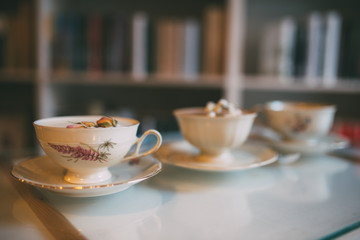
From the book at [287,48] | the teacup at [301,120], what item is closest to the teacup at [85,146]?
the teacup at [301,120]

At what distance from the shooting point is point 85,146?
0.41 m

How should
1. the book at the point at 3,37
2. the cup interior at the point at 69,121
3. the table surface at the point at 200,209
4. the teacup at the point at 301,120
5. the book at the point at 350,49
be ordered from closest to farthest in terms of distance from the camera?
the table surface at the point at 200,209, the cup interior at the point at 69,121, the teacup at the point at 301,120, the book at the point at 350,49, the book at the point at 3,37

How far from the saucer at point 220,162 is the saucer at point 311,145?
6cm

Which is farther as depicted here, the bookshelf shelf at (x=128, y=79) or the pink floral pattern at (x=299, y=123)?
the bookshelf shelf at (x=128, y=79)

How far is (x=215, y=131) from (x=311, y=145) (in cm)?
25

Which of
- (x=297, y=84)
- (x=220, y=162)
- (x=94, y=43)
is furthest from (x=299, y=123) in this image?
(x=94, y=43)

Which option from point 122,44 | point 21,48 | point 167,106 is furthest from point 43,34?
point 167,106

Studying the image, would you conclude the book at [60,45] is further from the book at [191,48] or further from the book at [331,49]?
the book at [331,49]

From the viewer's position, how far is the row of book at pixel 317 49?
1419mm

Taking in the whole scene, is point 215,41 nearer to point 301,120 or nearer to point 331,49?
point 331,49

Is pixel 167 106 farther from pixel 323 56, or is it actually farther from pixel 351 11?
pixel 351 11

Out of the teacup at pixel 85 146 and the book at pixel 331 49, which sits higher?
the book at pixel 331 49

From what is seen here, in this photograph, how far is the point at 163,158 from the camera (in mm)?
582

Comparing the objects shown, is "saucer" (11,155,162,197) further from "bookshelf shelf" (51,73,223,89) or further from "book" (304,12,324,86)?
"book" (304,12,324,86)
